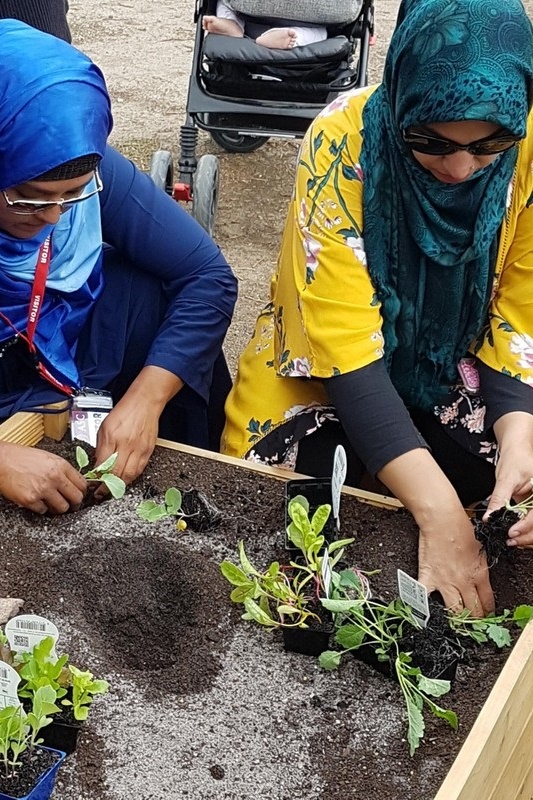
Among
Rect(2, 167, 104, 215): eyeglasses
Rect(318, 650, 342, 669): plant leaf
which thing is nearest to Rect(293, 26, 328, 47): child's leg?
Rect(2, 167, 104, 215): eyeglasses

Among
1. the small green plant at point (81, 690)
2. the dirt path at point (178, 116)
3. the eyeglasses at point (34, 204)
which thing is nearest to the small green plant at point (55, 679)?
the small green plant at point (81, 690)

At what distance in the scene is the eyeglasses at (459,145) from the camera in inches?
58.6

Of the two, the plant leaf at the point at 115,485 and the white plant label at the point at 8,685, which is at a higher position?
the white plant label at the point at 8,685

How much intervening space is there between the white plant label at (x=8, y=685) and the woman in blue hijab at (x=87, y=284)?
48 centimetres

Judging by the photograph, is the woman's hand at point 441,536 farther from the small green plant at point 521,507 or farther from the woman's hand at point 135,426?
the woman's hand at point 135,426

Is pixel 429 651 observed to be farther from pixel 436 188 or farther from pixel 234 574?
pixel 436 188

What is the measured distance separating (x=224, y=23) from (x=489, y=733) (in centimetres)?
319

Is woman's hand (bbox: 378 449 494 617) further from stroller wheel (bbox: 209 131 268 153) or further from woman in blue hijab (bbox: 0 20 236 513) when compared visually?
stroller wheel (bbox: 209 131 268 153)

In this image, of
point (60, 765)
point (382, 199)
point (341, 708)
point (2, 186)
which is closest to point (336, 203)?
point (382, 199)

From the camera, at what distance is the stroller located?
11.7 feet

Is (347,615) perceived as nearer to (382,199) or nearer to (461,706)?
(461,706)

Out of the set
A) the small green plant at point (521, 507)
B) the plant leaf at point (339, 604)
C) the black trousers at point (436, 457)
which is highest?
the small green plant at point (521, 507)

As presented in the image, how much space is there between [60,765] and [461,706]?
0.53 metres

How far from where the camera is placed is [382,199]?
1676 millimetres
